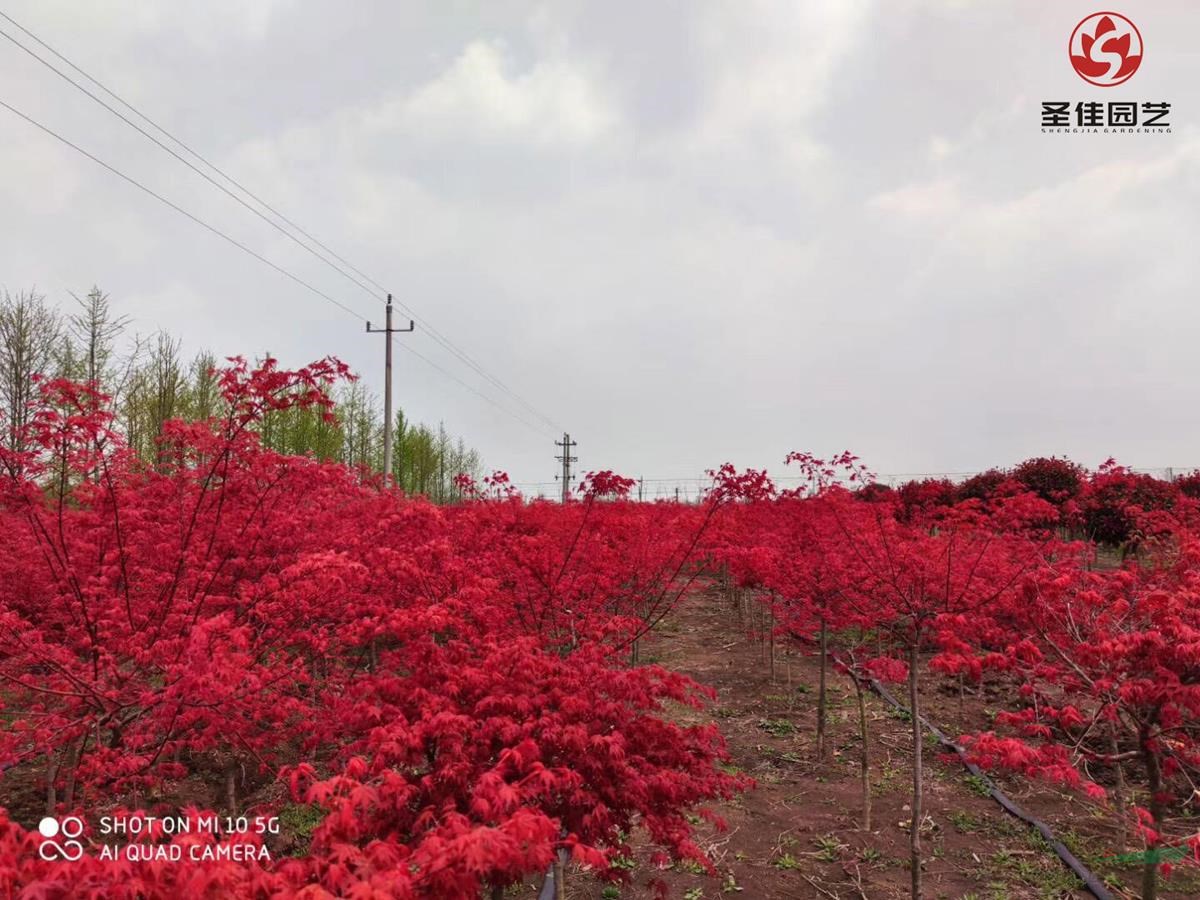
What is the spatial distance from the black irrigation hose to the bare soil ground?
87mm

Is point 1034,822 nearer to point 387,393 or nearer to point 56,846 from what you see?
point 56,846

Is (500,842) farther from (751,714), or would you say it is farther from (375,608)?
(751,714)

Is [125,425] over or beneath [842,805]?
over

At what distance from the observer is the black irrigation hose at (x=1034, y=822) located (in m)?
5.69

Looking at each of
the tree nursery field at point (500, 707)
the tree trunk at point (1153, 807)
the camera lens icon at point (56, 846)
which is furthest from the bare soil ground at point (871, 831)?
the camera lens icon at point (56, 846)

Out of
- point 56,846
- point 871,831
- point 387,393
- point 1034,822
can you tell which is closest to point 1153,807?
point 1034,822

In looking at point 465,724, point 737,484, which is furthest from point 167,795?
point 737,484

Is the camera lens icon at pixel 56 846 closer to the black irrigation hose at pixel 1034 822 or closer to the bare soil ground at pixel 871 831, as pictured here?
the bare soil ground at pixel 871 831

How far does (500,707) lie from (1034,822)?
6.38 meters

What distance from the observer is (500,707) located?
13.6 ft

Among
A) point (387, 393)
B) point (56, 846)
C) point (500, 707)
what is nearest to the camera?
point (56, 846)

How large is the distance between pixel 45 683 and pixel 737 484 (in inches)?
285

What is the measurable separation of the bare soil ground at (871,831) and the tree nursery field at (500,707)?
0.04 m

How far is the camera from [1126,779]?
26.9 ft
